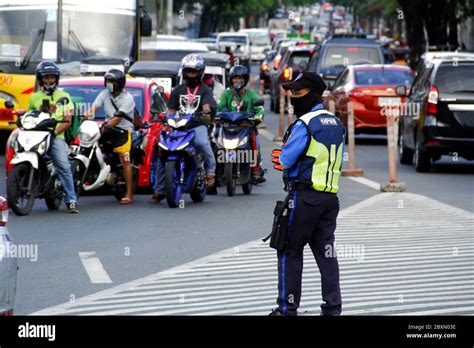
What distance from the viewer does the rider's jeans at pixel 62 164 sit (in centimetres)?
1678

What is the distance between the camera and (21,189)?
16.5 meters

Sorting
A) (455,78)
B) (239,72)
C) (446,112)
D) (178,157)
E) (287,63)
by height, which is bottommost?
(178,157)

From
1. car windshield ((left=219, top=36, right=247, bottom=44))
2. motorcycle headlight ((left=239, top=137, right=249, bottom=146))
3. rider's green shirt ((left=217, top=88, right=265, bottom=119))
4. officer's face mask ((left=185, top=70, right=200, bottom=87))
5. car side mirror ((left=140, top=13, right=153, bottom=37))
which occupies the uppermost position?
car side mirror ((left=140, top=13, right=153, bottom=37))

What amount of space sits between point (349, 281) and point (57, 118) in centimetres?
601

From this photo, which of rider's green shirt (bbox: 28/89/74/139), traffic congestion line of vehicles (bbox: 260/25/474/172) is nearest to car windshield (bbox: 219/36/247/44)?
traffic congestion line of vehicles (bbox: 260/25/474/172)

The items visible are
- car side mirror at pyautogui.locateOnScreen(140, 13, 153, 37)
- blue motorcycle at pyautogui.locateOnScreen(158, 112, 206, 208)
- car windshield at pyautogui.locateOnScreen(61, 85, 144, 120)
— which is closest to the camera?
blue motorcycle at pyautogui.locateOnScreen(158, 112, 206, 208)

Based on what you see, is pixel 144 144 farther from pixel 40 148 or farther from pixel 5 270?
pixel 5 270

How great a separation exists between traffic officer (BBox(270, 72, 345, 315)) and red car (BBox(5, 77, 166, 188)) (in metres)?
9.41

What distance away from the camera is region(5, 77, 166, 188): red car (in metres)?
19.2

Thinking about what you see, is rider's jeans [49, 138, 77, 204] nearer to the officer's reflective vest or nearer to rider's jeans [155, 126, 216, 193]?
rider's jeans [155, 126, 216, 193]

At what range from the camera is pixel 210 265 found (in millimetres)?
12828

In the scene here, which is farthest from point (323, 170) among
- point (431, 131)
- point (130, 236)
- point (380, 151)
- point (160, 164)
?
point (380, 151)

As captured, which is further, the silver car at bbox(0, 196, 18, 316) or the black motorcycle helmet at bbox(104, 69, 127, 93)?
the black motorcycle helmet at bbox(104, 69, 127, 93)

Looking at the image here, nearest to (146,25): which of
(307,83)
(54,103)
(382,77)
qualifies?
(382,77)
